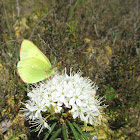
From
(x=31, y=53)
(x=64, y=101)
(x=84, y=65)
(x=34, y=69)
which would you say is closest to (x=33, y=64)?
(x=34, y=69)

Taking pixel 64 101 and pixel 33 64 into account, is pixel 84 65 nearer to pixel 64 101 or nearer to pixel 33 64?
pixel 33 64

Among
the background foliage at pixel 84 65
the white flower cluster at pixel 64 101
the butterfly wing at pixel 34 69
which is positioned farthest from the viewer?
the background foliage at pixel 84 65

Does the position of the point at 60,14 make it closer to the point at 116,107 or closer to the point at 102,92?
the point at 102,92

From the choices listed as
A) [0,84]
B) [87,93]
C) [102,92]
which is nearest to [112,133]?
[102,92]

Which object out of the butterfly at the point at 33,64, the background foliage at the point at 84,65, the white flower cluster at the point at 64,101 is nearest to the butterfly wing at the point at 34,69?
the butterfly at the point at 33,64

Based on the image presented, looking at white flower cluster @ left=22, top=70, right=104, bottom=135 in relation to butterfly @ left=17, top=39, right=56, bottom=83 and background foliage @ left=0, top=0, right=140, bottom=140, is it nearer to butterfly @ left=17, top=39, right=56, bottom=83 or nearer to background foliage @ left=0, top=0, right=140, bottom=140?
butterfly @ left=17, top=39, right=56, bottom=83

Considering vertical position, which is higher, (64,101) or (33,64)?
(33,64)

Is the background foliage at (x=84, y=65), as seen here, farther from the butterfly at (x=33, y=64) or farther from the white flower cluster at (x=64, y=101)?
the white flower cluster at (x=64, y=101)

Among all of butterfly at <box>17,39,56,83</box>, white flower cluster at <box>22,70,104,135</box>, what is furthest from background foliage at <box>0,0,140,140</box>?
white flower cluster at <box>22,70,104,135</box>
